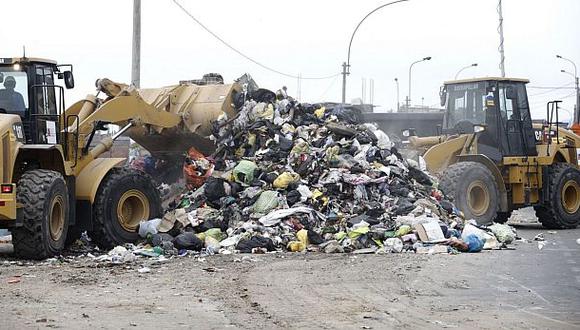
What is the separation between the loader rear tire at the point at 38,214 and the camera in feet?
39.1

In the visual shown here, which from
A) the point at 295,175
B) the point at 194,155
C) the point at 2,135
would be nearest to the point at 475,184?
the point at 295,175

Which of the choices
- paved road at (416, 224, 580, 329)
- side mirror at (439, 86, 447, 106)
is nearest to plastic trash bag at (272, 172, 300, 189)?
paved road at (416, 224, 580, 329)

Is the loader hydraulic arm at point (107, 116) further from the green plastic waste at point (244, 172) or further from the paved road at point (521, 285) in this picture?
the paved road at point (521, 285)

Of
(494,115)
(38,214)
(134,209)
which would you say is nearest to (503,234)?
(494,115)

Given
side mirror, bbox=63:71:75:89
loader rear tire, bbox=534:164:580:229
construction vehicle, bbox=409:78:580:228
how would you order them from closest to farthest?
side mirror, bbox=63:71:75:89 < construction vehicle, bbox=409:78:580:228 < loader rear tire, bbox=534:164:580:229

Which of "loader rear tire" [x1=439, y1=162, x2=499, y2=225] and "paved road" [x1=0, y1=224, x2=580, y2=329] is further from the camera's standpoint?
"loader rear tire" [x1=439, y1=162, x2=499, y2=225]

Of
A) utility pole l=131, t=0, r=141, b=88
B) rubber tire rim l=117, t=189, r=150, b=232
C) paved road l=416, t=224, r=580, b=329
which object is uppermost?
utility pole l=131, t=0, r=141, b=88

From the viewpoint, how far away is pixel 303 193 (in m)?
15.0

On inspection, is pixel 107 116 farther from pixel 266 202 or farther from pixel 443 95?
pixel 443 95

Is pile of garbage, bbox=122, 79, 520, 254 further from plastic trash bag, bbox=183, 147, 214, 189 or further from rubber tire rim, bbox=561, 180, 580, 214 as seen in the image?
rubber tire rim, bbox=561, 180, 580, 214

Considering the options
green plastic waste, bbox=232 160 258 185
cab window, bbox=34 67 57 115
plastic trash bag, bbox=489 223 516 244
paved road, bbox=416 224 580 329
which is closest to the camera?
paved road, bbox=416 224 580 329

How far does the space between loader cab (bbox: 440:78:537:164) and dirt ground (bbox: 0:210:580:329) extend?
5554 mm

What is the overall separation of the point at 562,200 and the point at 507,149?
1586 mm

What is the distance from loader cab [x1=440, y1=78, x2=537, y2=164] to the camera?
18.8m
